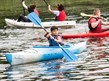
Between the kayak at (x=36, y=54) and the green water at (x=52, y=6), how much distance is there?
11280 mm

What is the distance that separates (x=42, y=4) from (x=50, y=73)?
27560 mm

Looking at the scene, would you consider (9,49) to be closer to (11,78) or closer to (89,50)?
(89,50)

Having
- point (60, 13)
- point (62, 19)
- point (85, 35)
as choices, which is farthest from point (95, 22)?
point (62, 19)

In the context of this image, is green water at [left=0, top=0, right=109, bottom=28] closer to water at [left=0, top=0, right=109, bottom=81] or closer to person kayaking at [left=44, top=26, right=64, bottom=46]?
water at [left=0, top=0, right=109, bottom=81]

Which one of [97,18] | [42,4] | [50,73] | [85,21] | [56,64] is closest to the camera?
[50,73]

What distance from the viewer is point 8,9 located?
3662 centimetres

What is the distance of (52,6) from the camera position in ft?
126

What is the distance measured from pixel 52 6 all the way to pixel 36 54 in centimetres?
2401

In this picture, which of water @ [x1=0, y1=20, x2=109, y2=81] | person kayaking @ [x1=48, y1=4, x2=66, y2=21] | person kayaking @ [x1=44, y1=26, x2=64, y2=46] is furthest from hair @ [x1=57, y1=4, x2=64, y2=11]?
person kayaking @ [x1=44, y1=26, x2=64, y2=46]

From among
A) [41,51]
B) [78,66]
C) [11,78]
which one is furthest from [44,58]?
[11,78]

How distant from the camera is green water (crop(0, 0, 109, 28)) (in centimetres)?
3177

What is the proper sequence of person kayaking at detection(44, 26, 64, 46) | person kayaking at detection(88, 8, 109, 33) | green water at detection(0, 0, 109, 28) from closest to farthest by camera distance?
person kayaking at detection(44, 26, 64, 46), person kayaking at detection(88, 8, 109, 33), green water at detection(0, 0, 109, 28)

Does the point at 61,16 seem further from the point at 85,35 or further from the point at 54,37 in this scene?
the point at 54,37

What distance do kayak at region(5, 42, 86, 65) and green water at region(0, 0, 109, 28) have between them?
37.0 ft
